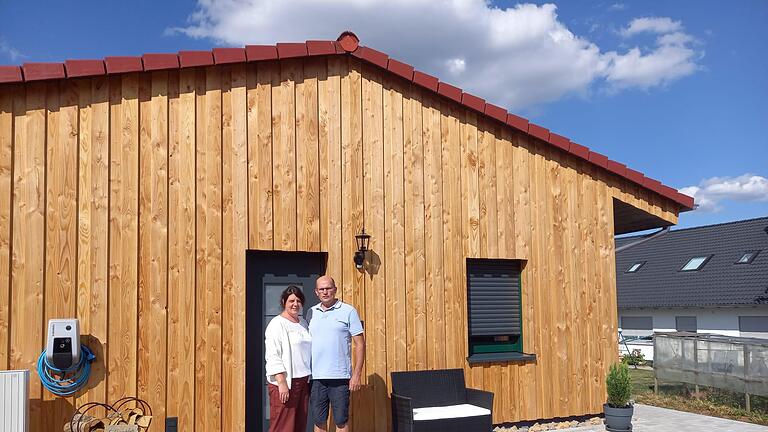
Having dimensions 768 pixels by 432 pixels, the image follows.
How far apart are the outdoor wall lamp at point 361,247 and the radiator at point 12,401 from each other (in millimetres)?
3152

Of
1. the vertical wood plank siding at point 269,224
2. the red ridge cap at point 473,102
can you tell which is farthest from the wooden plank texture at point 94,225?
the red ridge cap at point 473,102

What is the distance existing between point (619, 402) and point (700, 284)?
1580cm

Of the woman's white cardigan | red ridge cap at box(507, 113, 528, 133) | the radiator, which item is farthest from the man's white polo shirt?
red ridge cap at box(507, 113, 528, 133)

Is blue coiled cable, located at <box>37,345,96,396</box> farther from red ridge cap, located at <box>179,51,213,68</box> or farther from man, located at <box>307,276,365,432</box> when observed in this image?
red ridge cap, located at <box>179,51,213,68</box>

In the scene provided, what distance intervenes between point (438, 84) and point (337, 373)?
363 cm

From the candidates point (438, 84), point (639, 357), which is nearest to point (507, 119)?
point (438, 84)

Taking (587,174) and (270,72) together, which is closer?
(270,72)

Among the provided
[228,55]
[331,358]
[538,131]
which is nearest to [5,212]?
[228,55]

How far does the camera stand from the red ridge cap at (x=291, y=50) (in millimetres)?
6898

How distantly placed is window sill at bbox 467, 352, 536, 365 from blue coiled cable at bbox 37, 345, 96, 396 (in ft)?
12.9

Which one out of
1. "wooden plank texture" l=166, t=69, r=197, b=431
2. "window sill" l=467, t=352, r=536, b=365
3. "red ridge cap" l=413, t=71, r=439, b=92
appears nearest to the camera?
"wooden plank texture" l=166, t=69, r=197, b=431

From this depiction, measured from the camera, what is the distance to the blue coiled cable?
5637 mm

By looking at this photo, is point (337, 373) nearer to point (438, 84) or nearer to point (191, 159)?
point (191, 159)

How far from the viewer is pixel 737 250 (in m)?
22.2
